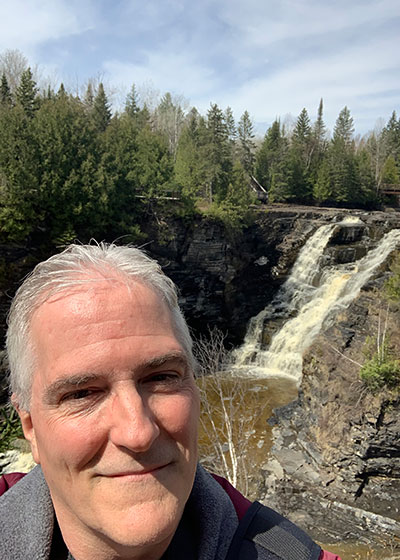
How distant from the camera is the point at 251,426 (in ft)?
45.2

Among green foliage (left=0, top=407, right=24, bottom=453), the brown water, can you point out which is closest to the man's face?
green foliage (left=0, top=407, right=24, bottom=453)

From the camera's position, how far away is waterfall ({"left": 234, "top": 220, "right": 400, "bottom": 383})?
18719mm

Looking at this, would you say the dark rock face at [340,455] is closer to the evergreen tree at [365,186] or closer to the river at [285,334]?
the river at [285,334]

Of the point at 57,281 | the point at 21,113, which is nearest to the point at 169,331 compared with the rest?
the point at 57,281

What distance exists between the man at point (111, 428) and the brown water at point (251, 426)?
7.42 metres

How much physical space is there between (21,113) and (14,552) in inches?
773

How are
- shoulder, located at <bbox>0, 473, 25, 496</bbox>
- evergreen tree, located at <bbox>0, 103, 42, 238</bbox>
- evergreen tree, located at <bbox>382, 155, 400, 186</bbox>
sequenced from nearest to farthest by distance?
shoulder, located at <bbox>0, 473, 25, 496</bbox> < evergreen tree, located at <bbox>0, 103, 42, 238</bbox> < evergreen tree, located at <bbox>382, 155, 400, 186</bbox>

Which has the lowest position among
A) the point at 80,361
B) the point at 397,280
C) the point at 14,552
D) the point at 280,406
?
the point at 280,406

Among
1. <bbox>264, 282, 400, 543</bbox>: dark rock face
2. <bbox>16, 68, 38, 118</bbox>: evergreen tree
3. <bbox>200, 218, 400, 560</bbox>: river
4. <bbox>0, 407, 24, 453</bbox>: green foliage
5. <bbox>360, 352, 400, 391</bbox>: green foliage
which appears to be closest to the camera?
<bbox>0, 407, 24, 453</bbox>: green foliage

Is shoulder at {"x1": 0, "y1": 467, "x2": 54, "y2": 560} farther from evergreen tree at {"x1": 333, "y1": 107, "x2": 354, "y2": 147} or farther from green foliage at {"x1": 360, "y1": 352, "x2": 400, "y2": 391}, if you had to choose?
evergreen tree at {"x1": 333, "y1": 107, "x2": 354, "y2": 147}

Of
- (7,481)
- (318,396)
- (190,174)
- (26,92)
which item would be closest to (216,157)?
(190,174)

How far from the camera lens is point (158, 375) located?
123cm

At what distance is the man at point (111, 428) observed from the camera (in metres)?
1.08

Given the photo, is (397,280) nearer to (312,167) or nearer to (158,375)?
(158,375)
